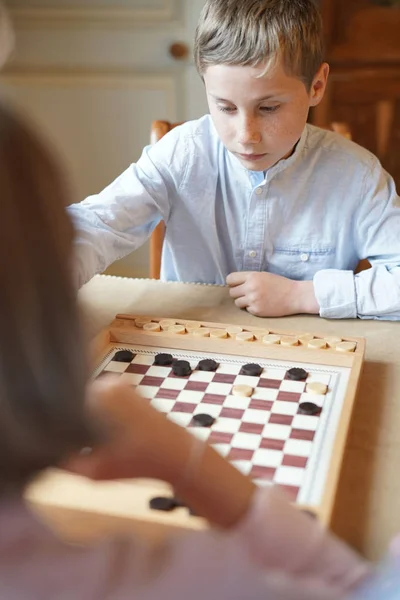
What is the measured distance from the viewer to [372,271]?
1443 mm

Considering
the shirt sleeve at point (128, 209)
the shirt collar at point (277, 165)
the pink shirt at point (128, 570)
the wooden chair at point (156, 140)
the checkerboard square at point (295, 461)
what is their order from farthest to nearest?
the wooden chair at point (156, 140) → the shirt collar at point (277, 165) → the shirt sleeve at point (128, 209) → the checkerboard square at point (295, 461) → the pink shirt at point (128, 570)

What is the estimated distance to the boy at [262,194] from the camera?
1.36 m

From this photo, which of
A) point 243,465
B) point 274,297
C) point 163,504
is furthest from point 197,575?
point 274,297

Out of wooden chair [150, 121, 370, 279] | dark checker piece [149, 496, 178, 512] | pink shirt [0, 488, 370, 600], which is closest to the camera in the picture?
pink shirt [0, 488, 370, 600]

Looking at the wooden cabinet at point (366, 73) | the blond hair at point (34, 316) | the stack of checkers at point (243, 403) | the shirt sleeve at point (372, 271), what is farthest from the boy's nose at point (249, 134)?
the wooden cabinet at point (366, 73)

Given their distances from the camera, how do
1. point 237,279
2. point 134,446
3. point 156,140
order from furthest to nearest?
point 156,140, point 237,279, point 134,446

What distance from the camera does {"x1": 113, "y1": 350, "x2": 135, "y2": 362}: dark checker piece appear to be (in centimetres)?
119

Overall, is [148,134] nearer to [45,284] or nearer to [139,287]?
[139,287]

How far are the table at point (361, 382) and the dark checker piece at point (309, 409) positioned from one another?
6cm

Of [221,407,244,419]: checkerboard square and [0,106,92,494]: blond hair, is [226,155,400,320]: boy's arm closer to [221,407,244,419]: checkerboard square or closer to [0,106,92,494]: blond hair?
[221,407,244,419]: checkerboard square

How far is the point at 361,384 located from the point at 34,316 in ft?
2.50

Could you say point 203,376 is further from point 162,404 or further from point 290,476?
point 290,476

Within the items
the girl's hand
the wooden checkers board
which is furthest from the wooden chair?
the girl's hand

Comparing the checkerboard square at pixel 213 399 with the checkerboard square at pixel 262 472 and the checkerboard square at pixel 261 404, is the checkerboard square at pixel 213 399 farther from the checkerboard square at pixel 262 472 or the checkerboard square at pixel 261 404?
the checkerboard square at pixel 262 472
